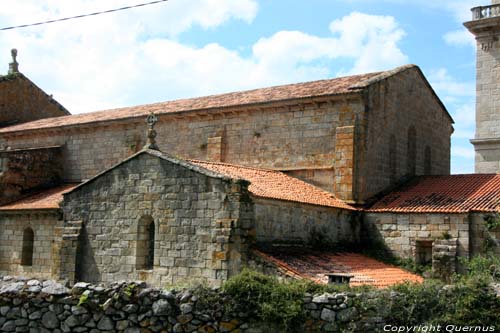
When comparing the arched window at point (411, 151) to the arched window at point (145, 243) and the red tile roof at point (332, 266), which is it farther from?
the arched window at point (145, 243)

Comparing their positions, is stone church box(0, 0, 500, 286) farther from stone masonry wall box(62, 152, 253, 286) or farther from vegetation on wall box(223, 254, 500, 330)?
vegetation on wall box(223, 254, 500, 330)

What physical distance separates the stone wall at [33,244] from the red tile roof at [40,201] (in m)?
0.25

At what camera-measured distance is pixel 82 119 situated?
29.0m

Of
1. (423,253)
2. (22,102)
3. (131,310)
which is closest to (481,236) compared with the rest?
(423,253)

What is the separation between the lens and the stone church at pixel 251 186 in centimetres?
1655

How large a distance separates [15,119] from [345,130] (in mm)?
20327

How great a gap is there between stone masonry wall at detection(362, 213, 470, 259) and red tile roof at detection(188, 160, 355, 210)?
3.21ft

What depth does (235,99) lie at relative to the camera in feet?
80.4

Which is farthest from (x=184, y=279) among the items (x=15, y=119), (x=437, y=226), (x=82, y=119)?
(x=15, y=119)

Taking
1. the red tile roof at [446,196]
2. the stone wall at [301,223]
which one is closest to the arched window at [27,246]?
the stone wall at [301,223]

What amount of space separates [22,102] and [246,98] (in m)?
16.3

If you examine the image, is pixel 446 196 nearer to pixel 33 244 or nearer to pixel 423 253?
pixel 423 253

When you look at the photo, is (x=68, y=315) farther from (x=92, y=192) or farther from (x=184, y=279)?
(x=92, y=192)

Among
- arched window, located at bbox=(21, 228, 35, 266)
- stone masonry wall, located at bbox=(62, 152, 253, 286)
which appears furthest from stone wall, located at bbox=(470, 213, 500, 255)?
arched window, located at bbox=(21, 228, 35, 266)
